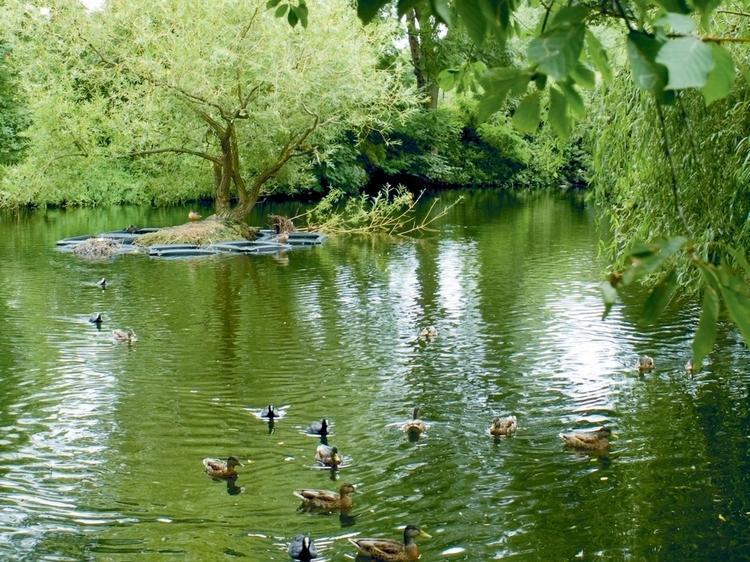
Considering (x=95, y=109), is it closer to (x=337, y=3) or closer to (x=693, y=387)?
(x=337, y=3)

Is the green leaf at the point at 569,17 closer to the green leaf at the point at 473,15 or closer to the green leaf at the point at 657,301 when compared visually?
the green leaf at the point at 473,15

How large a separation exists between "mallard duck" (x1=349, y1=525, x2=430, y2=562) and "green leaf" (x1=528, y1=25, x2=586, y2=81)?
555cm

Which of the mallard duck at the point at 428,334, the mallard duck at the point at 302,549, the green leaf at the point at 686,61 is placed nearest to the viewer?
the green leaf at the point at 686,61

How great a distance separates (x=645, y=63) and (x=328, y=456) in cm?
761

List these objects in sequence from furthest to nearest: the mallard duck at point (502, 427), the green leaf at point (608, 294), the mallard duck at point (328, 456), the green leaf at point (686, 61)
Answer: the mallard duck at point (502, 427) < the mallard duck at point (328, 456) < the green leaf at point (608, 294) < the green leaf at point (686, 61)

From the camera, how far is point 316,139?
2834cm

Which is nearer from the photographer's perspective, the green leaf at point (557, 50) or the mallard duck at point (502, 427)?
the green leaf at point (557, 50)

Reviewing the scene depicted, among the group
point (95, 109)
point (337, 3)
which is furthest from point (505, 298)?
point (95, 109)

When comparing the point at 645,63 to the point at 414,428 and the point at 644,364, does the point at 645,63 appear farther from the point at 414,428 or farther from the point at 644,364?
the point at 644,364

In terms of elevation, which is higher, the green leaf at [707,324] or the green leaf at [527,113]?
the green leaf at [527,113]

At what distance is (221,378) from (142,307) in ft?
17.6

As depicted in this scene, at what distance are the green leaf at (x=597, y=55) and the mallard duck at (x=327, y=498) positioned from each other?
19.8ft

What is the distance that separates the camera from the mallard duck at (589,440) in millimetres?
9445

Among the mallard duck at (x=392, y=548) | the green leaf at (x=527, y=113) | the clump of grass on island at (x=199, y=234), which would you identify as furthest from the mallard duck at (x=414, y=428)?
the clump of grass on island at (x=199, y=234)
